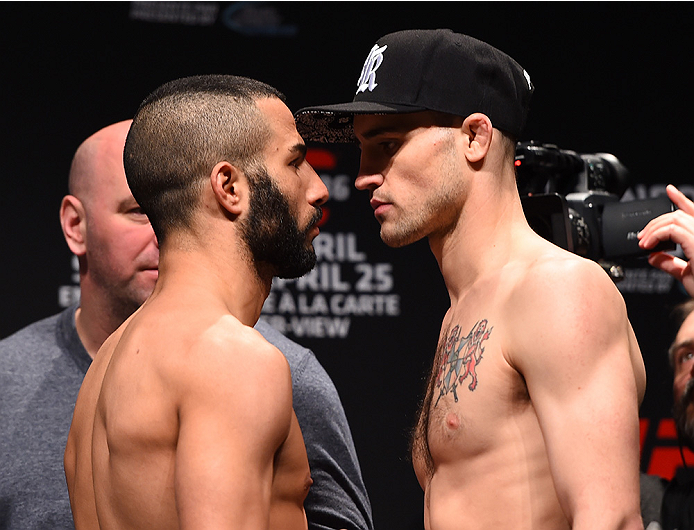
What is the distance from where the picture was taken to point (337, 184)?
328cm

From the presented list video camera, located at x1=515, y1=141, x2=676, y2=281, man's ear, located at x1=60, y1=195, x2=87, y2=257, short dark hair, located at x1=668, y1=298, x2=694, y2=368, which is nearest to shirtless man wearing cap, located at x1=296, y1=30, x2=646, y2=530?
video camera, located at x1=515, y1=141, x2=676, y2=281

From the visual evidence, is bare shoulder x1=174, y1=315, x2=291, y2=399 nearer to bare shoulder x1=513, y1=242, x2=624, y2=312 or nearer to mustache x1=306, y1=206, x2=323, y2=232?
mustache x1=306, y1=206, x2=323, y2=232

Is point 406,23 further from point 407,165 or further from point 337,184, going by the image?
point 407,165

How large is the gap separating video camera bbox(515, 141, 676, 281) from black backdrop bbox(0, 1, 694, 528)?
139 centimetres

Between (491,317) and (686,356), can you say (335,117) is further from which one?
(686,356)

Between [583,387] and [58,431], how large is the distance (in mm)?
1257

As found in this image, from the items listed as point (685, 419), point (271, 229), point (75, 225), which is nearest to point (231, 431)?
point (271, 229)

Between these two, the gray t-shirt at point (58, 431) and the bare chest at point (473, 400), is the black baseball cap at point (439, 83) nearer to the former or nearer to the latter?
the bare chest at point (473, 400)

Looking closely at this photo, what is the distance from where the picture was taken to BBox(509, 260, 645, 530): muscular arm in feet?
4.04

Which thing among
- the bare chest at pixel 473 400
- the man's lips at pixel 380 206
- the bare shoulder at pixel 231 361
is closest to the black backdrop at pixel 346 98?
the man's lips at pixel 380 206

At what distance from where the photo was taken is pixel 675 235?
1737mm

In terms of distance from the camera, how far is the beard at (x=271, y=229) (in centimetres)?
140

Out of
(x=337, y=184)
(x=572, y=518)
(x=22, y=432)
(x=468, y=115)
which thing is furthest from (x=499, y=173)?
(x=337, y=184)

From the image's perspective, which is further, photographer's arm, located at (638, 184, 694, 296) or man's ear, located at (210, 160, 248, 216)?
photographer's arm, located at (638, 184, 694, 296)
